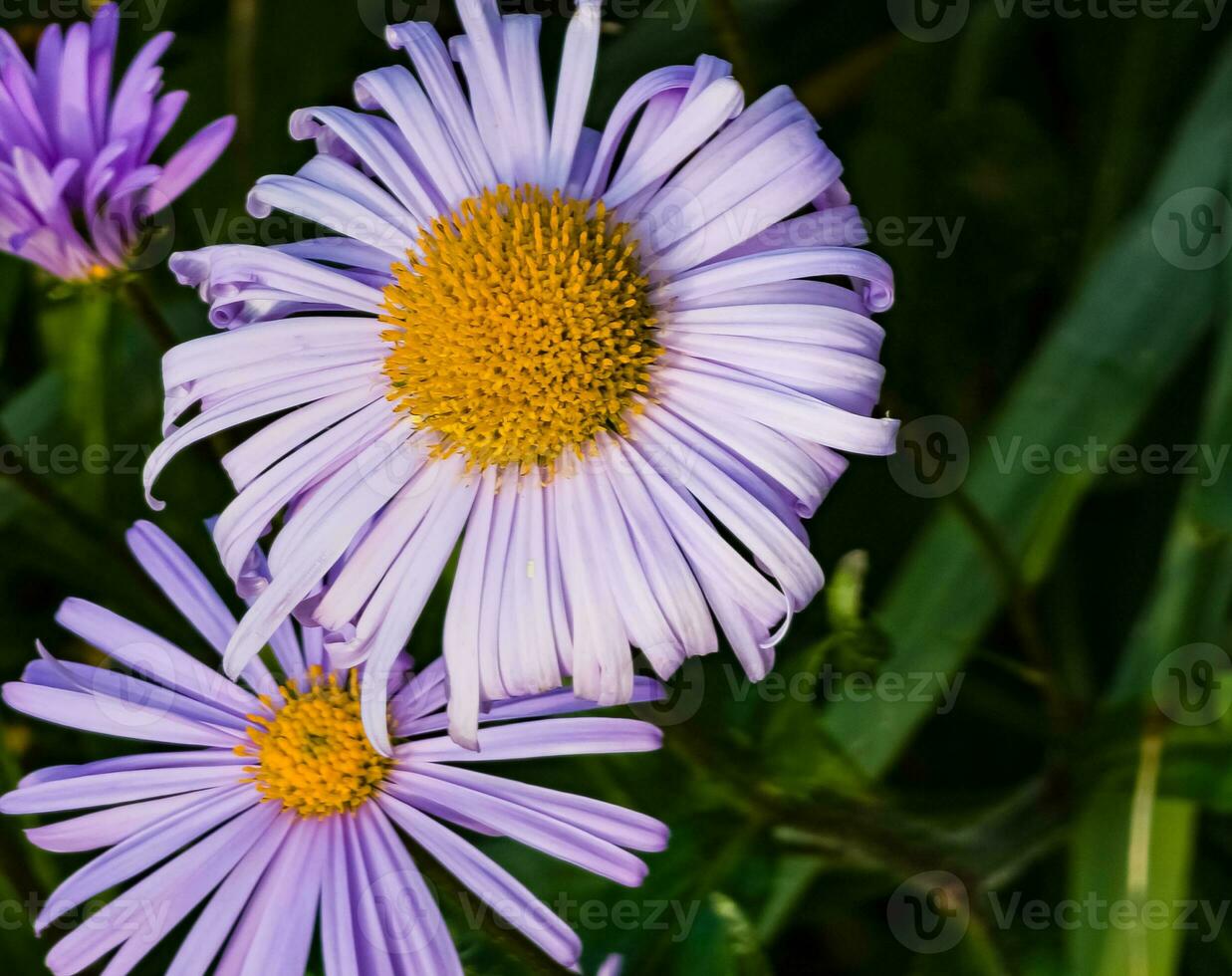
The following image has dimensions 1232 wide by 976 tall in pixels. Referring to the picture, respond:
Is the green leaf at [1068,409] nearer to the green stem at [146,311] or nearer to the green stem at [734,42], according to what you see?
the green stem at [734,42]

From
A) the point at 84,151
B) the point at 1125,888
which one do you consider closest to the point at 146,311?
the point at 84,151

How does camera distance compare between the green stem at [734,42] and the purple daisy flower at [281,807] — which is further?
the green stem at [734,42]

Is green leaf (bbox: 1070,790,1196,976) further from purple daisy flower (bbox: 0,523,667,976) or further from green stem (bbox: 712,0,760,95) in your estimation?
green stem (bbox: 712,0,760,95)

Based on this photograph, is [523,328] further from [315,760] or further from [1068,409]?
[1068,409]

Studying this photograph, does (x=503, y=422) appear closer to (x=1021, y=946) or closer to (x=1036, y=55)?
(x=1021, y=946)

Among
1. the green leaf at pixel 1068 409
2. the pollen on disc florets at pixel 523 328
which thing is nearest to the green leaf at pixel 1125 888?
the green leaf at pixel 1068 409

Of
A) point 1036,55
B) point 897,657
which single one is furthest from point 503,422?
point 1036,55
